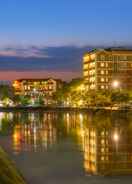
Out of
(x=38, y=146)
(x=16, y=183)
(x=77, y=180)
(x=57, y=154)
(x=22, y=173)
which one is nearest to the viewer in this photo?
(x=16, y=183)

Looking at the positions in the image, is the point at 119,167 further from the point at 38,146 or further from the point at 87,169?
the point at 38,146

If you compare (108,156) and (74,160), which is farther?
(108,156)

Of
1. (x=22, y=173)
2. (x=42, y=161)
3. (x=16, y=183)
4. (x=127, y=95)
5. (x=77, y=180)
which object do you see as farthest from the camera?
(x=127, y=95)

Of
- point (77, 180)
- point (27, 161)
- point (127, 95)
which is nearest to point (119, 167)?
point (77, 180)

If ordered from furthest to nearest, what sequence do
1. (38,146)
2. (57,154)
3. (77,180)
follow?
(38,146), (57,154), (77,180)

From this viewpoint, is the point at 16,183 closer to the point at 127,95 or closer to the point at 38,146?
the point at 38,146

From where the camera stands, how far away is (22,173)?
109ft

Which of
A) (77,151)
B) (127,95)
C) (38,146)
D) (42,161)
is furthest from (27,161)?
(127,95)

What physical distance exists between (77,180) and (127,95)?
14786 cm

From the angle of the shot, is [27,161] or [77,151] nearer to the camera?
[27,161]

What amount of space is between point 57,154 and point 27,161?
4.96 meters

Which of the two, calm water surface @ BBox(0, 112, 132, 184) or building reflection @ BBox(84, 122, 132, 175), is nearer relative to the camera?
calm water surface @ BBox(0, 112, 132, 184)

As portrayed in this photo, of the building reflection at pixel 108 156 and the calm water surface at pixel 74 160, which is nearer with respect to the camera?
the calm water surface at pixel 74 160

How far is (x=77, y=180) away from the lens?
30.0 meters
